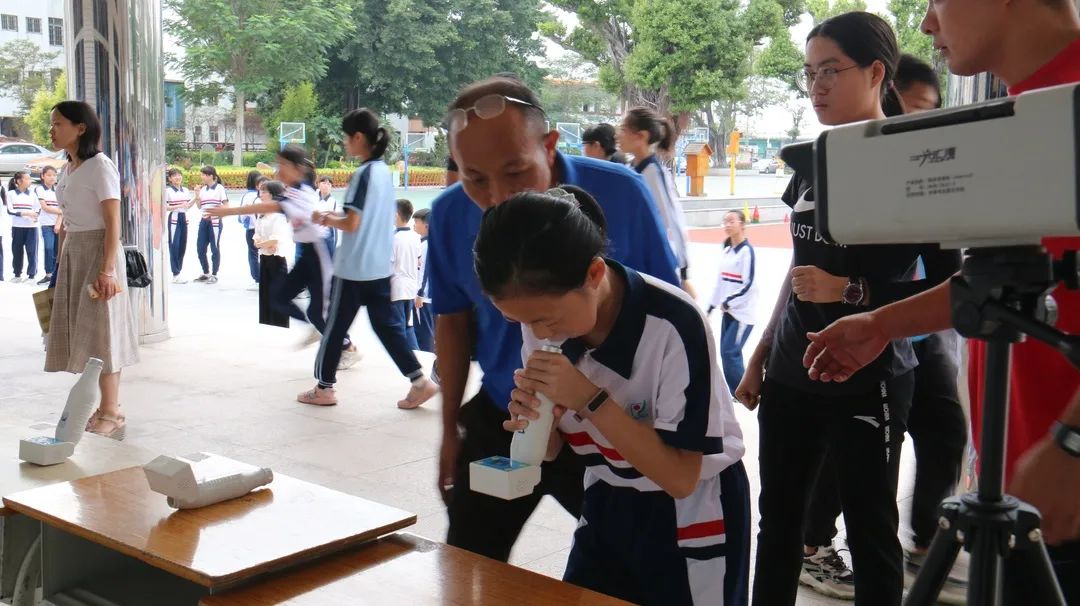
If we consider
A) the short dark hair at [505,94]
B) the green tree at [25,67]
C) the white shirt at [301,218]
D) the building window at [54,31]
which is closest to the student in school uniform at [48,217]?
the white shirt at [301,218]

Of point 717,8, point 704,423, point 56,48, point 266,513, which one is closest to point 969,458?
point 704,423

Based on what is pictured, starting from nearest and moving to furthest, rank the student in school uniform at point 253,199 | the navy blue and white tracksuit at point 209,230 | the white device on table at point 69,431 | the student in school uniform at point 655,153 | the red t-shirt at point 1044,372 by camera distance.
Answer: the red t-shirt at point 1044,372 → the white device on table at point 69,431 → the student in school uniform at point 655,153 → the student in school uniform at point 253,199 → the navy blue and white tracksuit at point 209,230

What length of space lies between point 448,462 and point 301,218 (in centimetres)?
377

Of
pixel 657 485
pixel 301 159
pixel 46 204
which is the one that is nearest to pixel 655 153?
pixel 301 159

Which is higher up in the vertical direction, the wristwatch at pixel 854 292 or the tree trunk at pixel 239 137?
the tree trunk at pixel 239 137

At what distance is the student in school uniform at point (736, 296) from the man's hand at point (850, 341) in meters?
4.35

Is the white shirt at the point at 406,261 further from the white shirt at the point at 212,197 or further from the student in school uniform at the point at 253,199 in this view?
the white shirt at the point at 212,197

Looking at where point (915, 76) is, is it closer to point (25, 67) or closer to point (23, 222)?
point (23, 222)

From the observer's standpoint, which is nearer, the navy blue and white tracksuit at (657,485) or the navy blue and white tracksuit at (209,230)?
the navy blue and white tracksuit at (657,485)

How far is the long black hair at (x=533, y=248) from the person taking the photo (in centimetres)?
137

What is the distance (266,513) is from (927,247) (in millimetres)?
1344

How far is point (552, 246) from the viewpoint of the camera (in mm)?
1377

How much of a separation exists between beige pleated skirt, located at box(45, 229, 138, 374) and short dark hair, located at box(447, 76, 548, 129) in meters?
2.71

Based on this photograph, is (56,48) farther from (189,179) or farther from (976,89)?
(976,89)
